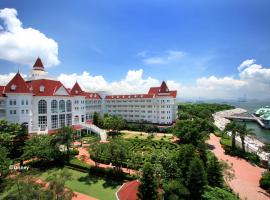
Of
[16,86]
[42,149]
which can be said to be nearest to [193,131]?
[42,149]

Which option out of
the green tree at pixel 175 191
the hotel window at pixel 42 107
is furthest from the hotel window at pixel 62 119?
the green tree at pixel 175 191

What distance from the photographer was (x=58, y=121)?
47656 mm

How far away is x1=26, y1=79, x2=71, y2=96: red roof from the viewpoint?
44350 millimetres

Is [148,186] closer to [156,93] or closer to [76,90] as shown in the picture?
[76,90]

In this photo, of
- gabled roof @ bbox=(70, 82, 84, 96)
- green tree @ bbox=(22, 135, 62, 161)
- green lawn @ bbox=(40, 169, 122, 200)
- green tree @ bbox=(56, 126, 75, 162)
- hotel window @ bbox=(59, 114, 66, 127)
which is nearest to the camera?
green lawn @ bbox=(40, 169, 122, 200)

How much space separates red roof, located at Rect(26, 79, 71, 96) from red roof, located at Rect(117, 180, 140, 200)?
31.2 m

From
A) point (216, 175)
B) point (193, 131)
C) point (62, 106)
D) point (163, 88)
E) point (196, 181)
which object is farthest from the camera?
point (163, 88)

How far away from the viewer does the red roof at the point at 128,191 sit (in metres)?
21.2

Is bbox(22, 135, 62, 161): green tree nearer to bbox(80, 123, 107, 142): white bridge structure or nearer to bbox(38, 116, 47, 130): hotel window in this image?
bbox(38, 116, 47, 130): hotel window

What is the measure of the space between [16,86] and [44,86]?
6.89 metres

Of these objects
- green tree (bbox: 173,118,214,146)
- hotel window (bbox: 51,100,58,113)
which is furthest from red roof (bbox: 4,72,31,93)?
green tree (bbox: 173,118,214,146)

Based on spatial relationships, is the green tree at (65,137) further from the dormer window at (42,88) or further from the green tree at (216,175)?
the green tree at (216,175)

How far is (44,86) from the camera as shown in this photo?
45.7 m

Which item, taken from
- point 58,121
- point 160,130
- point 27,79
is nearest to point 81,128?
point 58,121
